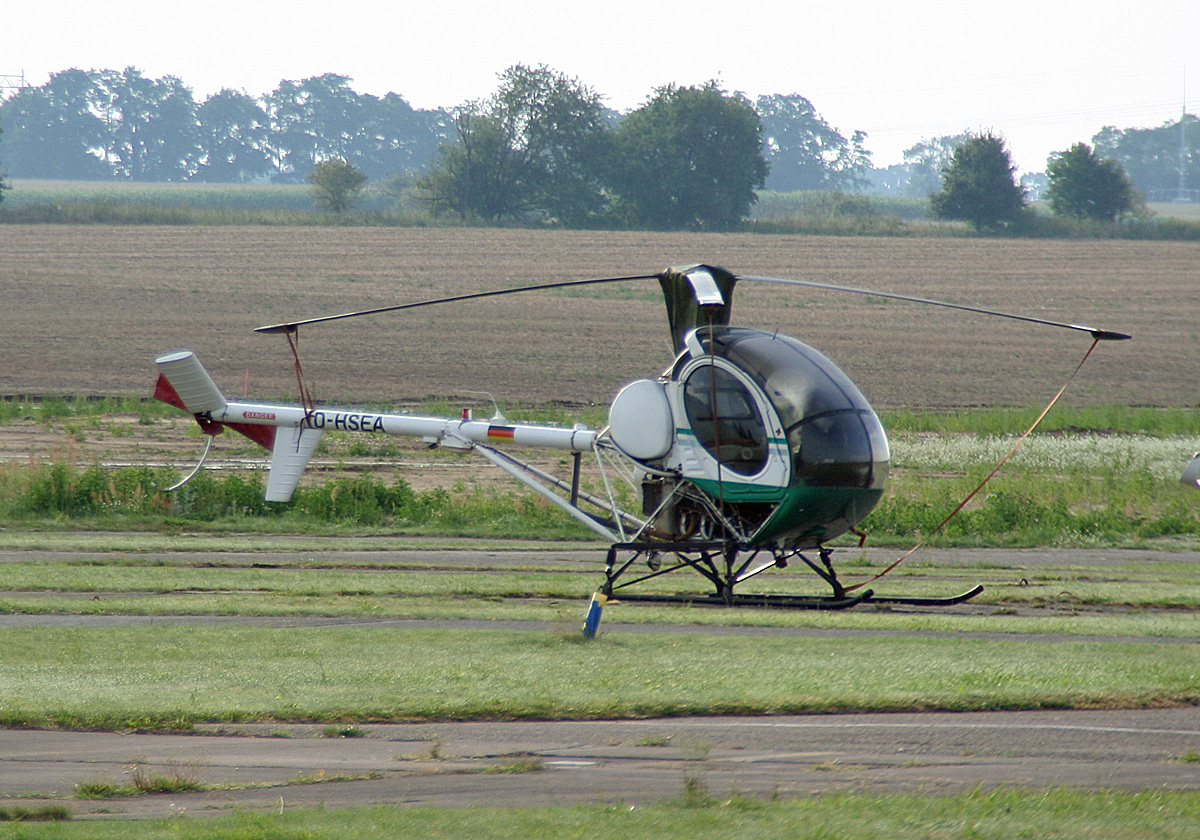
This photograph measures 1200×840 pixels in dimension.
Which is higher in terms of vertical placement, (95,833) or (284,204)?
(284,204)

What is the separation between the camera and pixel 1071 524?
1650cm

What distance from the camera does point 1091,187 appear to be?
211ft

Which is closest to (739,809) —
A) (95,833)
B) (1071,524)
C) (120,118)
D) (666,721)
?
(666,721)

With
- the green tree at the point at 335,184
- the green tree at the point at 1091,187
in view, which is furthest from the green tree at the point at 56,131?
the green tree at the point at 1091,187

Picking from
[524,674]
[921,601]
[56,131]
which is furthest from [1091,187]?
[56,131]

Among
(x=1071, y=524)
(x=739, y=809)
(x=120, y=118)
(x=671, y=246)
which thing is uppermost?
(x=120, y=118)

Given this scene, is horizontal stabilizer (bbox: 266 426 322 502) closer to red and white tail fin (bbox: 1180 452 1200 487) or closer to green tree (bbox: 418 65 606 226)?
red and white tail fin (bbox: 1180 452 1200 487)

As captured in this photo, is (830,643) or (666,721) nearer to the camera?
(666,721)

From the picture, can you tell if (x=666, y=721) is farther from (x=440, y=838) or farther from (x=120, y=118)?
(x=120, y=118)

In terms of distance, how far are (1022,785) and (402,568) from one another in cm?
864

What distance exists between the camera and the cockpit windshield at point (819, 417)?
9164 millimetres

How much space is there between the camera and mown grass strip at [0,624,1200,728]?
7.41 metres

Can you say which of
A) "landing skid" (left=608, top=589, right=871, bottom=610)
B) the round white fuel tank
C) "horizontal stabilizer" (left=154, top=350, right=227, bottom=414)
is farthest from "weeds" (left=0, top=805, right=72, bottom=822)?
"horizontal stabilizer" (left=154, top=350, right=227, bottom=414)

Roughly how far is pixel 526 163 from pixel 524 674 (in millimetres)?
62022
